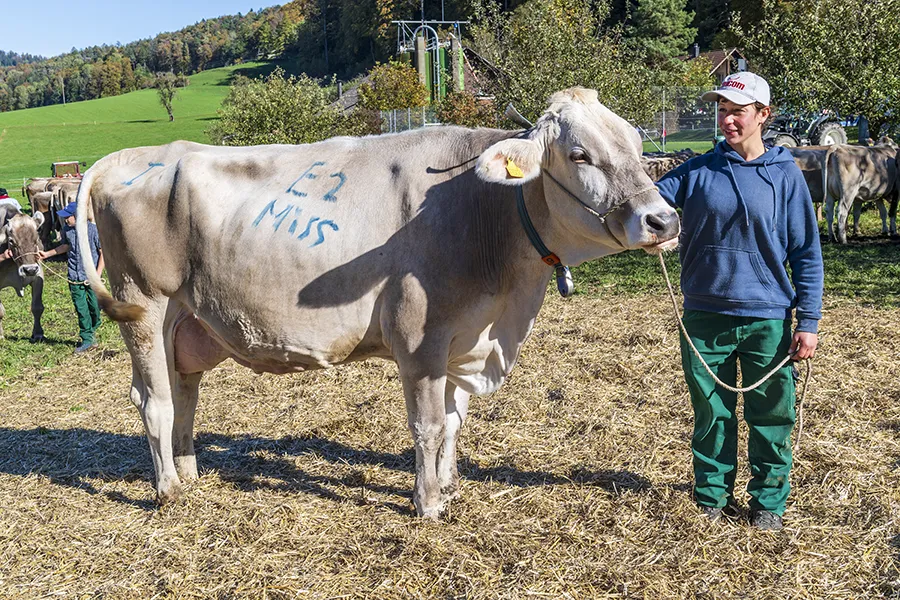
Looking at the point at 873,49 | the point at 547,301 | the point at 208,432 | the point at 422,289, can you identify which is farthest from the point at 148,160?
the point at 873,49

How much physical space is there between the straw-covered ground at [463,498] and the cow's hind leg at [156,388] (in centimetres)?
20

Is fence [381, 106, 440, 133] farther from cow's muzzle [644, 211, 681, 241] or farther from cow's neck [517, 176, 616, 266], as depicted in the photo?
cow's muzzle [644, 211, 681, 241]

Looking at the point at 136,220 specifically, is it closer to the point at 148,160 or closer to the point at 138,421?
the point at 148,160

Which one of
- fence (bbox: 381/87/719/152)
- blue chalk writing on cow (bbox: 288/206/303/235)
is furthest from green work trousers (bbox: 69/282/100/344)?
fence (bbox: 381/87/719/152)

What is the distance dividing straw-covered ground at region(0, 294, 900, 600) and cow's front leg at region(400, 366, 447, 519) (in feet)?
0.41

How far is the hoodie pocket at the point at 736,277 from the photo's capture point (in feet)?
12.6

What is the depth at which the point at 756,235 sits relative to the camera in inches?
151

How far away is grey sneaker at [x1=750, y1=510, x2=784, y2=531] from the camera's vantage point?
410 cm

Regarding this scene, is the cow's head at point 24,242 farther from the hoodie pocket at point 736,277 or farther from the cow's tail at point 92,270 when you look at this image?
the hoodie pocket at point 736,277

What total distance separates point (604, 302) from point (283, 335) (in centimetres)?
631

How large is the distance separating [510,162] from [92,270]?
2.74 metres

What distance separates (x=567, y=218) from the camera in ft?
12.3

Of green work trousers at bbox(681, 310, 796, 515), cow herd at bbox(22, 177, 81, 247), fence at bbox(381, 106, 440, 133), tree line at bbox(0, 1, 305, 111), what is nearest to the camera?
green work trousers at bbox(681, 310, 796, 515)

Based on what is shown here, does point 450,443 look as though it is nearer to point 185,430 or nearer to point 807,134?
point 185,430
